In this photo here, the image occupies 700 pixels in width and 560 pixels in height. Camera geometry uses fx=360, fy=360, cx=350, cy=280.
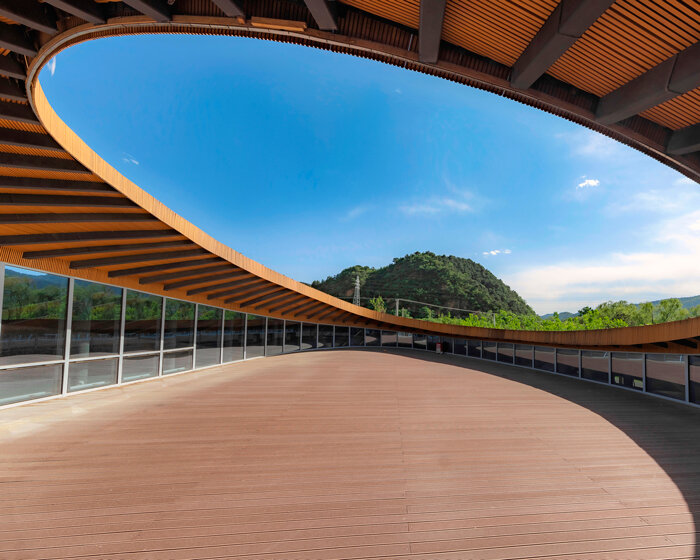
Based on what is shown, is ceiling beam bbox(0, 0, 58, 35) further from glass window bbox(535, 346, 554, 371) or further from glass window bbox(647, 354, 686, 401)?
glass window bbox(535, 346, 554, 371)

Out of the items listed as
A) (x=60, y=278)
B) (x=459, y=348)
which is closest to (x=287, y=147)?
(x=459, y=348)

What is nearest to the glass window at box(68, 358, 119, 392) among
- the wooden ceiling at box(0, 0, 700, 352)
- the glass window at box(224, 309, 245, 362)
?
the wooden ceiling at box(0, 0, 700, 352)

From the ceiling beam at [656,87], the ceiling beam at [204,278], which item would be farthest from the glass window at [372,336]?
the ceiling beam at [656,87]

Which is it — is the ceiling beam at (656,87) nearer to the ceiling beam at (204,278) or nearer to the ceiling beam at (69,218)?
the ceiling beam at (69,218)

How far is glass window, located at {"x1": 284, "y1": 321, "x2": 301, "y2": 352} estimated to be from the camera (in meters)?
17.6

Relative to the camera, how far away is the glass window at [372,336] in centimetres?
2234

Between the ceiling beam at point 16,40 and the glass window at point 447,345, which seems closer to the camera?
the ceiling beam at point 16,40

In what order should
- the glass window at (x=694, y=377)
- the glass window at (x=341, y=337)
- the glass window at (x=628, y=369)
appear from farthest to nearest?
the glass window at (x=341, y=337) < the glass window at (x=628, y=369) < the glass window at (x=694, y=377)

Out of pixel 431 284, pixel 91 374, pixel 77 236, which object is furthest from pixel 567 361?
pixel 431 284

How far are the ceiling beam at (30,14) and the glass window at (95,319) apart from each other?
19.2 feet

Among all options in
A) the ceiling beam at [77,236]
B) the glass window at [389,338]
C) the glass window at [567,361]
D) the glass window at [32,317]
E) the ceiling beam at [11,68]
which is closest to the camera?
the ceiling beam at [11,68]

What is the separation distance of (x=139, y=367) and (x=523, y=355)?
42.2ft

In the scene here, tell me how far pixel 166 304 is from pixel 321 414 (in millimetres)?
6130

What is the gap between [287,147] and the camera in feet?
281
